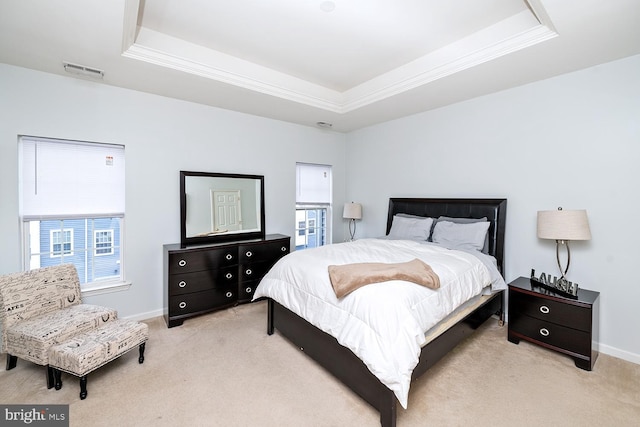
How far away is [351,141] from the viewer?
5141 mm

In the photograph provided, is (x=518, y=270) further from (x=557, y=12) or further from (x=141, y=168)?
(x=141, y=168)

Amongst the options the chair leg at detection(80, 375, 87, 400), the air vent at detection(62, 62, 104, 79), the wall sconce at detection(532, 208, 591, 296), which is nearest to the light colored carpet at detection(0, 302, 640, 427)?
the chair leg at detection(80, 375, 87, 400)

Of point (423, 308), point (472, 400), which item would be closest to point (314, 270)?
point (423, 308)

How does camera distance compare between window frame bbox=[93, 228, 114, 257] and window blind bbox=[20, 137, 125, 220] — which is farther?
window frame bbox=[93, 228, 114, 257]

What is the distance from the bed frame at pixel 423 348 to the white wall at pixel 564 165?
0.15 metres

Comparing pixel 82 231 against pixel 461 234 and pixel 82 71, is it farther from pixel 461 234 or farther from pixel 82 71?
pixel 461 234

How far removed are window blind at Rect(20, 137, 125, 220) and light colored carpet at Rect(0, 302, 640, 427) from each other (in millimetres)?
1394

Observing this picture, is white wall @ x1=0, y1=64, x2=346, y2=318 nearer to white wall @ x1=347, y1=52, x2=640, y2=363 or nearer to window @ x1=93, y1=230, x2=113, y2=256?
window @ x1=93, y1=230, x2=113, y2=256

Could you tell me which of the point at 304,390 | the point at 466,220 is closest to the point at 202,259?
the point at 304,390

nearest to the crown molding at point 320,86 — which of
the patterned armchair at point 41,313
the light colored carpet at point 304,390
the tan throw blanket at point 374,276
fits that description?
the tan throw blanket at point 374,276

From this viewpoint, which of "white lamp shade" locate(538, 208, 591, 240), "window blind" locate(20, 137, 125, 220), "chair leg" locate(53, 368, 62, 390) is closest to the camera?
"chair leg" locate(53, 368, 62, 390)

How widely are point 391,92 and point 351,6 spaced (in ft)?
4.17

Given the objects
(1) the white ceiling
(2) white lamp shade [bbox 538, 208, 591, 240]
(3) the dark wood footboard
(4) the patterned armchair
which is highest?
(1) the white ceiling

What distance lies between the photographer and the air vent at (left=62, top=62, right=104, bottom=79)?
259 centimetres
